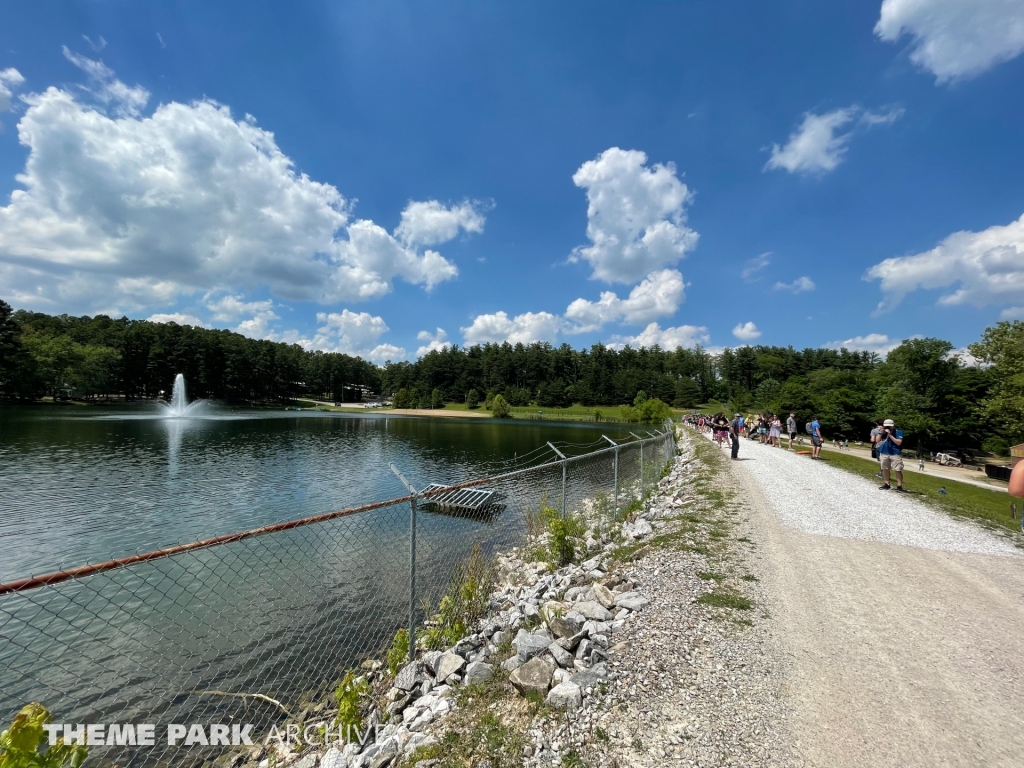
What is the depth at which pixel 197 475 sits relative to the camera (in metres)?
22.2

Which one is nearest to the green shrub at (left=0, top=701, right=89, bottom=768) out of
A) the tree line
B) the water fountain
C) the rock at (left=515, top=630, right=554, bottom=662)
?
the rock at (left=515, top=630, right=554, bottom=662)

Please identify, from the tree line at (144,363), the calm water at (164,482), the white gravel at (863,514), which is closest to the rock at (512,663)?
the white gravel at (863,514)

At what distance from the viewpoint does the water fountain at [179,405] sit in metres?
67.7

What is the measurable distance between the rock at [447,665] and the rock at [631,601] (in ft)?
6.75

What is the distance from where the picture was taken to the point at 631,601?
5484 mm

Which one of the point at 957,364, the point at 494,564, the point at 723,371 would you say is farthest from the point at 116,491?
the point at 723,371

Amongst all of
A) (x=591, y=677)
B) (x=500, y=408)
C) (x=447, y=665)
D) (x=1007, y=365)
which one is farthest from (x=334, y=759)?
(x=500, y=408)

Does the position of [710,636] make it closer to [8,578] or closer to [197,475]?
[8,578]

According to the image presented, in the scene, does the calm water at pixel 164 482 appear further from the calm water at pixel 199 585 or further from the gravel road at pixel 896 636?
the gravel road at pixel 896 636

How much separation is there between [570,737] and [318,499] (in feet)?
56.9

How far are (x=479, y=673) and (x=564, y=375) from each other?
445ft

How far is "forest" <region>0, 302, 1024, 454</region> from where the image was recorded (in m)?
40.5

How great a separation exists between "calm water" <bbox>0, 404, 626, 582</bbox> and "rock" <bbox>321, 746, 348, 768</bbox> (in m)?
8.52

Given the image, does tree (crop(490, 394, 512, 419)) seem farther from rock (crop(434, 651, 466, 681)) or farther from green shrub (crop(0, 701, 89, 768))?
green shrub (crop(0, 701, 89, 768))
